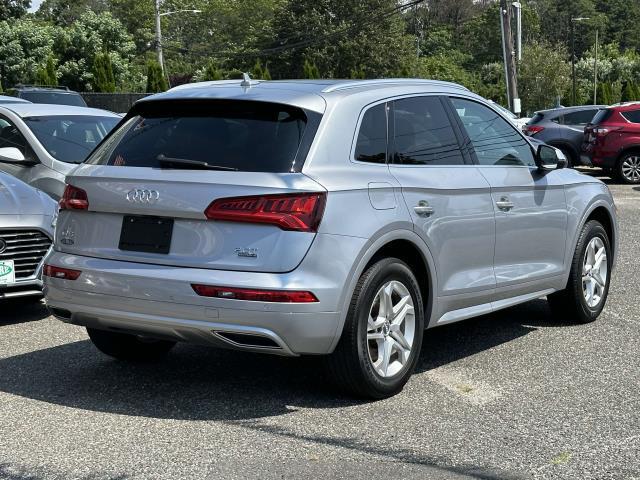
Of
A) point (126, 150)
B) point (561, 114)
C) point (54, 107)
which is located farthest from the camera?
point (561, 114)

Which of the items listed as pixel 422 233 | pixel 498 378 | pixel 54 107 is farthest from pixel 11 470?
pixel 54 107

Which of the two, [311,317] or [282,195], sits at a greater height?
[282,195]

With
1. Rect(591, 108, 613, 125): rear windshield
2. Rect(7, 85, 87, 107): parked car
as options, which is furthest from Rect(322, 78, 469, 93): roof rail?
Rect(7, 85, 87, 107): parked car

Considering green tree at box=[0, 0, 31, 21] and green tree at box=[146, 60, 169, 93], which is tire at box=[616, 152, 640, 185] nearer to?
green tree at box=[146, 60, 169, 93]

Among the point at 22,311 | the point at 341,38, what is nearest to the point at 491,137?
the point at 22,311

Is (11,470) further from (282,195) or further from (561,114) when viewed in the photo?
(561,114)

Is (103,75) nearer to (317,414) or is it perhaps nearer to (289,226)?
(317,414)

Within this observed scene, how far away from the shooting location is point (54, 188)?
417 inches

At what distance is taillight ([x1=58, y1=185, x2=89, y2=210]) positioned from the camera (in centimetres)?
586

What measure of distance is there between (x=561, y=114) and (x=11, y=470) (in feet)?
74.2

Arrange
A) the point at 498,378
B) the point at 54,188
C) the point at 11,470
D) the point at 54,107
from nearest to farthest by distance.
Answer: the point at 11,470
the point at 498,378
the point at 54,188
the point at 54,107

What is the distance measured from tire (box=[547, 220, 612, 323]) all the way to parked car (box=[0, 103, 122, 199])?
5.08 metres

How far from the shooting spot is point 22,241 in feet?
26.5

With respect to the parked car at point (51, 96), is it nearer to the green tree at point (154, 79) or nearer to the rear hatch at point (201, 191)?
the rear hatch at point (201, 191)
